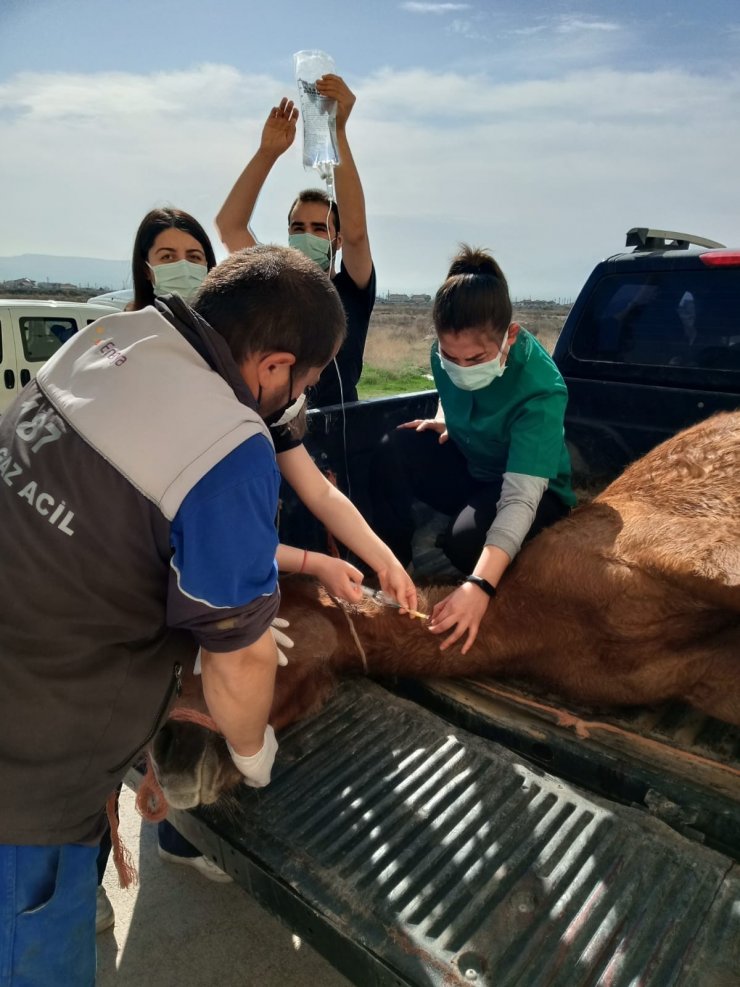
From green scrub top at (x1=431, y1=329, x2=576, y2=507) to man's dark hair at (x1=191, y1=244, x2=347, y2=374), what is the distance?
4.50 ft

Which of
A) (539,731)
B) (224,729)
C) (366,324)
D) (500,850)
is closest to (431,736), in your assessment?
(539,731)

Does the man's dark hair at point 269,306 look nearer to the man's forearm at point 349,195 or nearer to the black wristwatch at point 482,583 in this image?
the black wristwatch at point 482,583

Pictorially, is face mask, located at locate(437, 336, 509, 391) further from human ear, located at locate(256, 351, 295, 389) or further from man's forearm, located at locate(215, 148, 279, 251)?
man's forearm, located at locate(215, 148, 279, 251)

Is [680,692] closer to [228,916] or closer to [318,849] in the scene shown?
[318,849]

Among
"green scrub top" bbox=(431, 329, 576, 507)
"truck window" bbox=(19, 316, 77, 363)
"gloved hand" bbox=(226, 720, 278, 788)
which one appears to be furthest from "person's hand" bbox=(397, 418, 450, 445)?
"truck window" bbox=(19, 316, 77, 363)

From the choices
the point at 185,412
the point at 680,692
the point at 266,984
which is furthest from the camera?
the point at 680,692

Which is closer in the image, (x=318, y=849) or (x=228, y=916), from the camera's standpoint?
(x=318, y=849)

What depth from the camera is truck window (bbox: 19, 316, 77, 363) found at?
11.4 m

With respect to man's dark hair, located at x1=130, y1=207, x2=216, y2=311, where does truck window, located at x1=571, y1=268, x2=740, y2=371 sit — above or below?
below

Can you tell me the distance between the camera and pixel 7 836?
142cm

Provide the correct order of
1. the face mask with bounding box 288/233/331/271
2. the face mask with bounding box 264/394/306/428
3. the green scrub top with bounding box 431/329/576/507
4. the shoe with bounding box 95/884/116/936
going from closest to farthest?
the face mask with bounding box 264/394/306/428, the shoe with bounding box 95/884/116/936, the green scrub top with bounding box 431/329/576/507, the face mask with bounding box 288/233/331/271

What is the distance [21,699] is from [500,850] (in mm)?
1169

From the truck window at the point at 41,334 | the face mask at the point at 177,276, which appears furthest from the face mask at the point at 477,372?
the truck window at the point at 41,334

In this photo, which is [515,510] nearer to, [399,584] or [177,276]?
[399,584]
